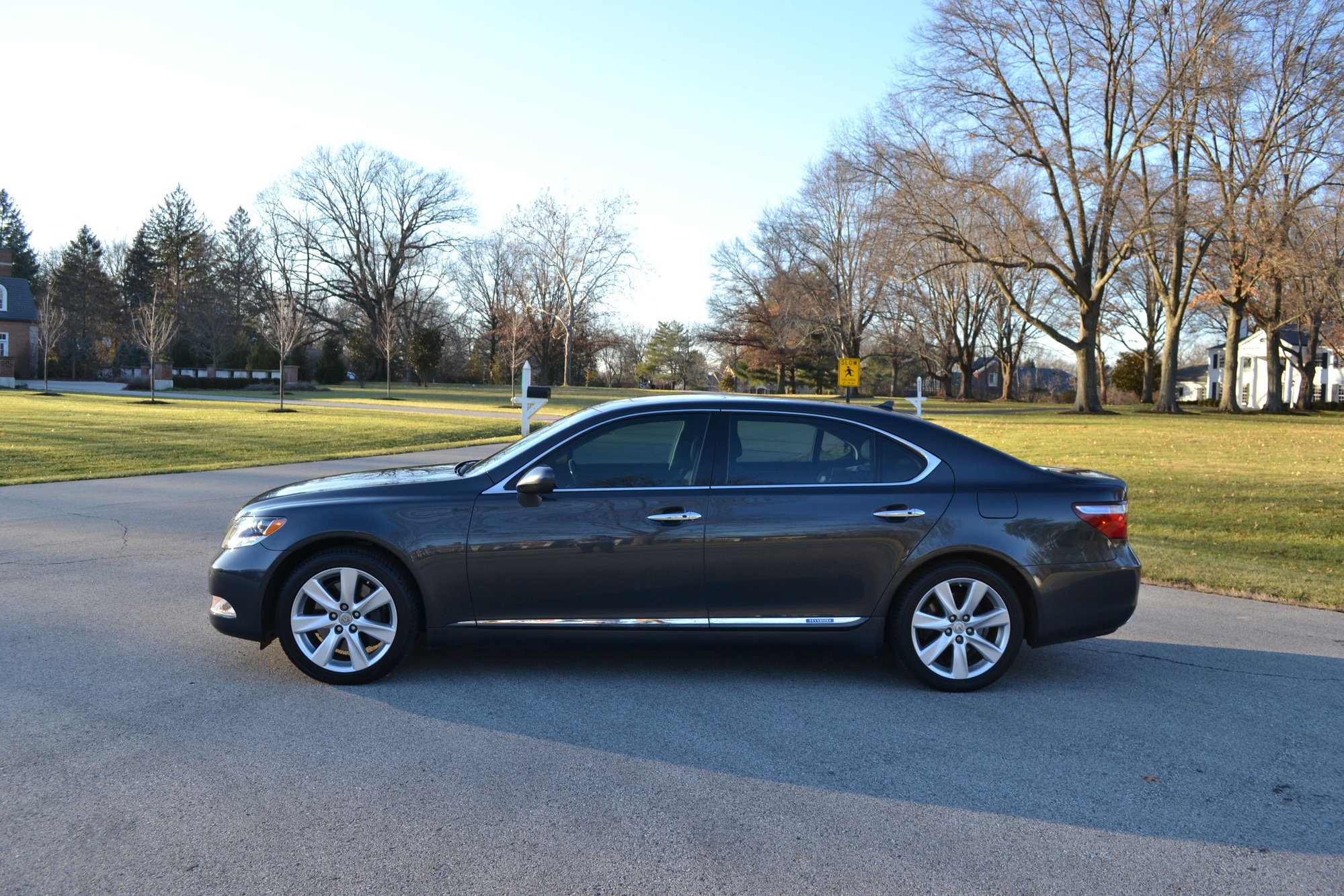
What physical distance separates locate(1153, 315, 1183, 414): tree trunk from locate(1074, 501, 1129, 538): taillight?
44.3 metres

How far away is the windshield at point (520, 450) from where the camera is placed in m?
5.39

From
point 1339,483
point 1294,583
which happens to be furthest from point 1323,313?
point 1294,583

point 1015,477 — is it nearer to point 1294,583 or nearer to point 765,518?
point 765,518

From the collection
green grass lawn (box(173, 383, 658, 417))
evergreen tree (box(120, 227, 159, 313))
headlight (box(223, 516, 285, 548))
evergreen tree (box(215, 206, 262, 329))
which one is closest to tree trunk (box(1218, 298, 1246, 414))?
green grass lawn (box(173, 383, 658, 417))

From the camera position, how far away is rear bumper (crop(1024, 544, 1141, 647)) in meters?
5.39

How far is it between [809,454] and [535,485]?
59.7 inches

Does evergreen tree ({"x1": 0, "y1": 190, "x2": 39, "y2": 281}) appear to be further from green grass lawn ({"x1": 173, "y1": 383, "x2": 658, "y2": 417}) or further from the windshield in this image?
the windshield

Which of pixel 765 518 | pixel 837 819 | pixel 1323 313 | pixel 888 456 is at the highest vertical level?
pixel 1323 313

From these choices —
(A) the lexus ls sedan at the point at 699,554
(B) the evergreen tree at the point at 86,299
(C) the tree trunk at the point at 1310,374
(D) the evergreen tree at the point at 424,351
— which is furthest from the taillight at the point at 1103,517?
(B) the evergreen tree at the point at 86,299

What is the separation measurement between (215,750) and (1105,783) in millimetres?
3820

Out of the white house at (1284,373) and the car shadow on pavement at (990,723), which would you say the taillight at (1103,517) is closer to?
the car shadow on pavement at (990,723)

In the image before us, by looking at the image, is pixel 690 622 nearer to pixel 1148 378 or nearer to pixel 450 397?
pixel 450 397

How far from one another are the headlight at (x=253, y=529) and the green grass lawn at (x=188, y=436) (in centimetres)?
1128

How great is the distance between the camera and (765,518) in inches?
207
